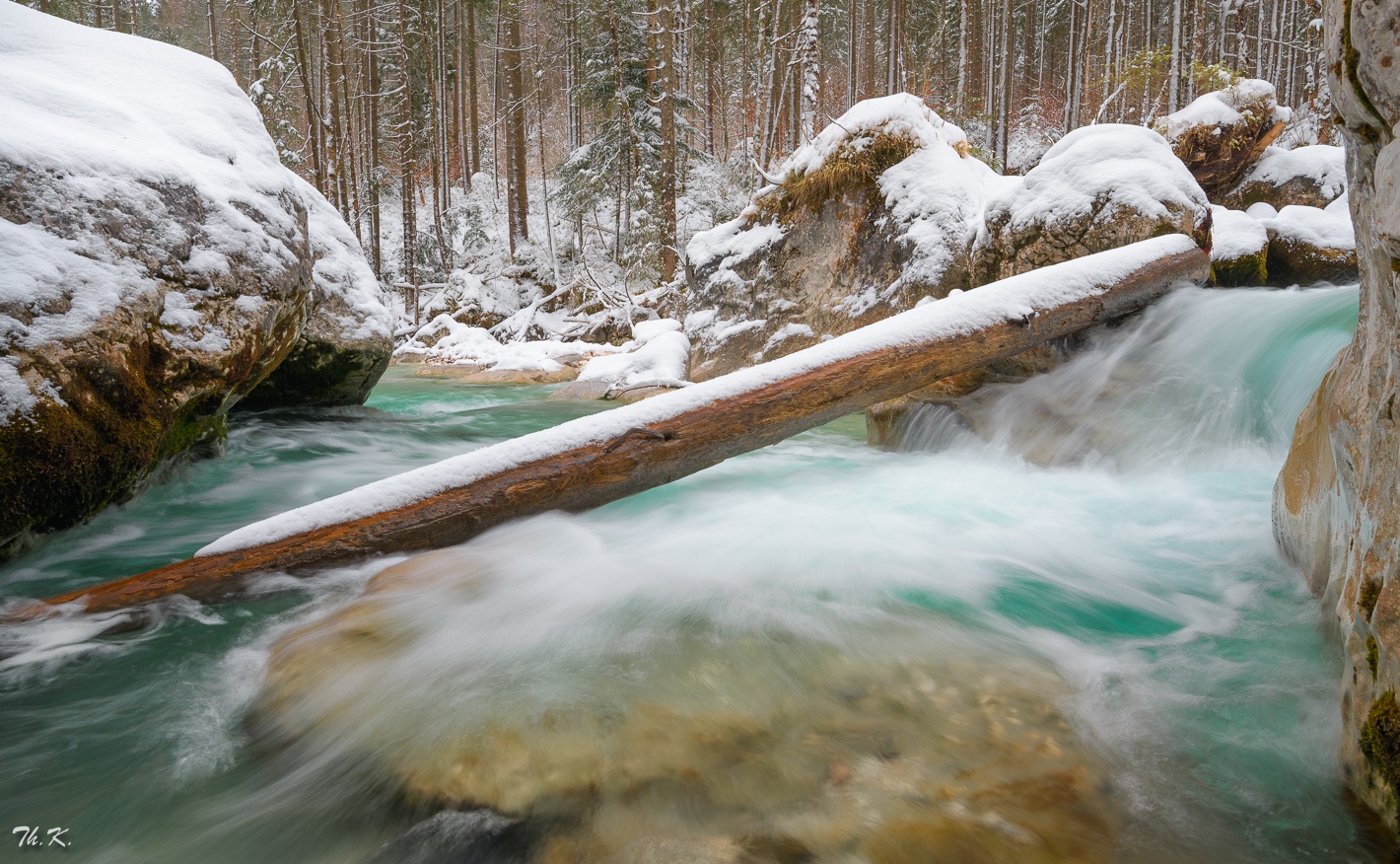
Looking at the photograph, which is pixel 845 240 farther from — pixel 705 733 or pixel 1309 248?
pixel 705 733

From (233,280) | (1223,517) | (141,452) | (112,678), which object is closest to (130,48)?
(233,280)

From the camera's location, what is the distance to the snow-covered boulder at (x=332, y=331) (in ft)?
19.3

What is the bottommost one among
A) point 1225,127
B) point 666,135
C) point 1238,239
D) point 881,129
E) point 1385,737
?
point 1385,737

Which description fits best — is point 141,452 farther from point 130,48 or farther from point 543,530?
point 130,48

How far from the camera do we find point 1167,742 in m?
1.71

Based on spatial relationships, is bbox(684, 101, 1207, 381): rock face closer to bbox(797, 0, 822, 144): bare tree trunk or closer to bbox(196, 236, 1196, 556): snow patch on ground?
bbox(196, 236, 1196, 556): snow patch on ground

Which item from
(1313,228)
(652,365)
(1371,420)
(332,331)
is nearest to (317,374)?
(332,331)

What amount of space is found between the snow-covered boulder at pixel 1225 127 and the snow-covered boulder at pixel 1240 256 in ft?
19.9

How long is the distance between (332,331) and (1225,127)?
46.4 feet

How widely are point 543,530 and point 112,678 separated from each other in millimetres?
1553

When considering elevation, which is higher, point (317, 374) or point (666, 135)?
point (666, 135)

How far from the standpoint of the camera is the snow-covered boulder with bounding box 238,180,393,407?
587 centimetres

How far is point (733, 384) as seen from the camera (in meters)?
3.26

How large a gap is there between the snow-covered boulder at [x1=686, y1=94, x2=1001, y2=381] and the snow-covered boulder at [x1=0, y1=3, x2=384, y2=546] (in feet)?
17.5
